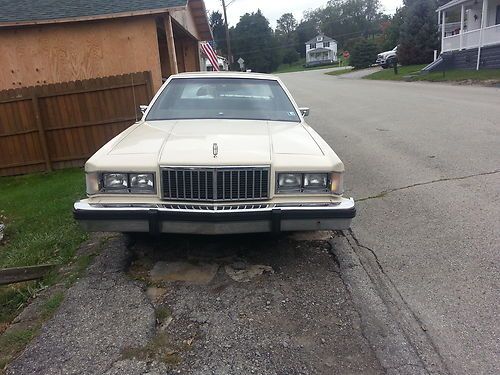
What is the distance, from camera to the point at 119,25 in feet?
34.7

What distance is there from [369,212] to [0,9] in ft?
33.0

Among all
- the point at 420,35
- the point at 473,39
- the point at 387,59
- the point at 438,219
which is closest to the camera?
the point at 438,219

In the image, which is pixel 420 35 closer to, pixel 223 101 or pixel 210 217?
pixel 223 101

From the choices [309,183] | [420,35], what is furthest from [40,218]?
[420,35]

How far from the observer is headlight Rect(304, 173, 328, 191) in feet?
11.9

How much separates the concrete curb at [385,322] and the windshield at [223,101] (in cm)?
177

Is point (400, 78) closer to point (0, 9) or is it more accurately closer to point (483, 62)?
point (483, 62)

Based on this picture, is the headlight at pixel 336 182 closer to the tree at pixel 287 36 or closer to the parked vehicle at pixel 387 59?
the parked vehicle at pixel 387 59

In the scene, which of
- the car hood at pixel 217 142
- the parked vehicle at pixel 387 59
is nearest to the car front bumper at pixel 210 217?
the car hood at pixel 217 142

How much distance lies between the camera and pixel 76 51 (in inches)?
417

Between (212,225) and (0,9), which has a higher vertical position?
(0,9)

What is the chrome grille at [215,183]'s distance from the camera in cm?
347

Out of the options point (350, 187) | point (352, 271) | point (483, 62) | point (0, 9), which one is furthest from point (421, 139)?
point (483, 62)

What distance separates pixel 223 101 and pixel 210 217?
199cm
